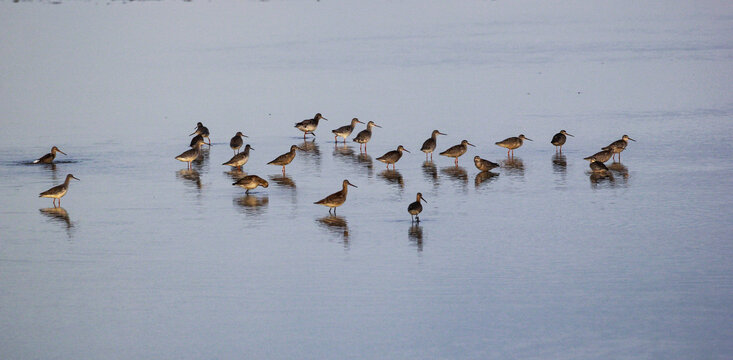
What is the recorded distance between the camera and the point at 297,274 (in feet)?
44.9

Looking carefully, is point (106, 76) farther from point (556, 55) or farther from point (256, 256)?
point (256, 256)

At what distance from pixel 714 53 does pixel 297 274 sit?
33600mm

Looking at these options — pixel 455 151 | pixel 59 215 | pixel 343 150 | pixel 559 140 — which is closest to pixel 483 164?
pixel 455 151

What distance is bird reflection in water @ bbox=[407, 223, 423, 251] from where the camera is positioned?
1523 centimetres

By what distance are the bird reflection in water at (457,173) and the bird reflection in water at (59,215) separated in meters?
7.38

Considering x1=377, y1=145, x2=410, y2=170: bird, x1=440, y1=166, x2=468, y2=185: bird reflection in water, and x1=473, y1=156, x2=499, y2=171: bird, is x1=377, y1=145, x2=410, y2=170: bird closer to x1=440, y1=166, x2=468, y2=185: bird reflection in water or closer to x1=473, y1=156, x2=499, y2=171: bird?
x1=440, y1=166, x2=468, y2=185: bird reflection in water

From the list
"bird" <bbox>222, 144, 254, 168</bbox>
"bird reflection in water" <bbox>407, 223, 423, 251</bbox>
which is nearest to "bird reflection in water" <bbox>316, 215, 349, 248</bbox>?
"bird reflection in water" <bbox>407, 223, 423, 251</bbox>

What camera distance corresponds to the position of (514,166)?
22.0 meters

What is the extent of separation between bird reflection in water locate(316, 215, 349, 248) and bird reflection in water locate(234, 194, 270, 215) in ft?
4.32

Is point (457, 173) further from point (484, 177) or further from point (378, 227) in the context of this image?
point (378, 227)

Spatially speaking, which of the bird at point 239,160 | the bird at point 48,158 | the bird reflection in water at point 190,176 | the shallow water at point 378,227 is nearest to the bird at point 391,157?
the shallow water at point 378,227

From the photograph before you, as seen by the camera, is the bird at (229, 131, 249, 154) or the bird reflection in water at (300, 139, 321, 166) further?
the bird at (229, 131, 249, 154)

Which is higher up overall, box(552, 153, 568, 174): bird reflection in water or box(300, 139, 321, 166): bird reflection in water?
box(300, 139, 321, 166): bird reflection in water

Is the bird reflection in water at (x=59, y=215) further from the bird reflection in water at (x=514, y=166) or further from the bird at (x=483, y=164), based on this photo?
the bird reflection in water at (x=514, y=166)
